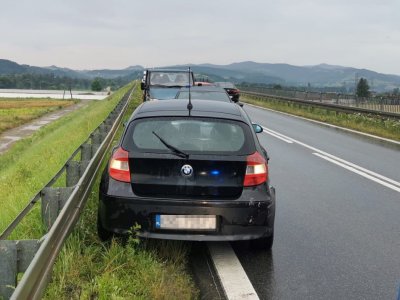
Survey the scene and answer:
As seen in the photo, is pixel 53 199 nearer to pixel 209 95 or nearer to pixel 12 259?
pixel 12 259

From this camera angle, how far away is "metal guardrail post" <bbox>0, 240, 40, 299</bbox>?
315 cm

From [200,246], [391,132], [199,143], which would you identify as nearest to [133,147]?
[199,143]

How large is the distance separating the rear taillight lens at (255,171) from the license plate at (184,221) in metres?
0.50

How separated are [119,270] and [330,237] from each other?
2.60 meters

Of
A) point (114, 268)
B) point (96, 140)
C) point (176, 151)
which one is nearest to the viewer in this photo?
point (114, 268)

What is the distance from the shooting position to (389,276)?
444cm

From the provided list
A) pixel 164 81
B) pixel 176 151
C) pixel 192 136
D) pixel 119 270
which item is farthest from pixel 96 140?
pixel 164 81

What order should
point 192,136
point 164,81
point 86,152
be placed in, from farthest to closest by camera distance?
point 164,81 < point 86,152 < point 192,136

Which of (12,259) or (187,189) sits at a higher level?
(187,189)

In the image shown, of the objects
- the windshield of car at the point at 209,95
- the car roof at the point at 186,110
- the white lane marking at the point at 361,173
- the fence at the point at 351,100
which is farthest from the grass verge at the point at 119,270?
the fence at the point at 351,100

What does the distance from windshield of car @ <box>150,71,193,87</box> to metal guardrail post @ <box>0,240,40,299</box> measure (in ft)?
51.3

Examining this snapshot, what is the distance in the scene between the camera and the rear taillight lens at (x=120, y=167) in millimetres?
4621

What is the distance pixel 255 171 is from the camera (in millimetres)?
4668

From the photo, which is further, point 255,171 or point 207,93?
point 207,93
